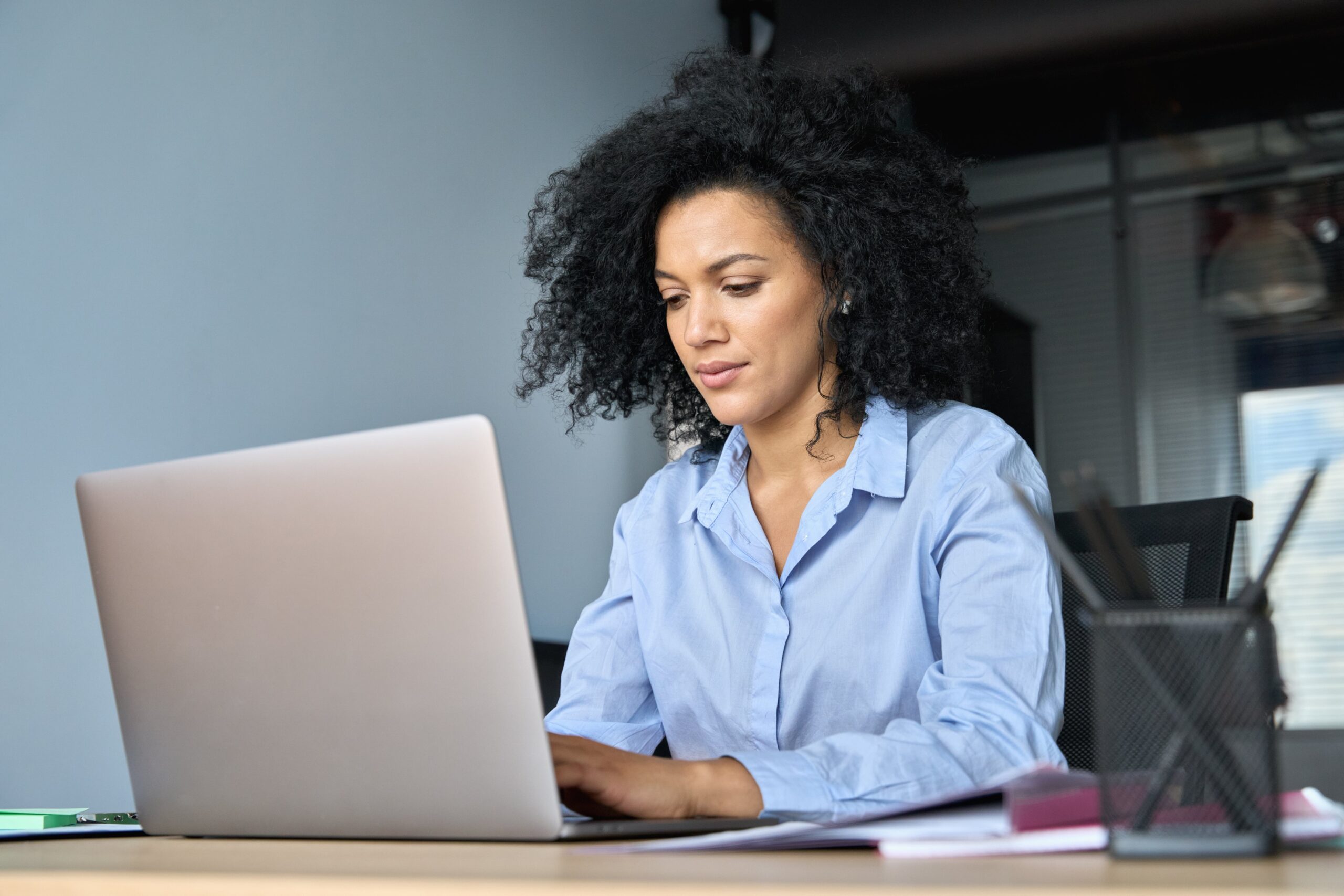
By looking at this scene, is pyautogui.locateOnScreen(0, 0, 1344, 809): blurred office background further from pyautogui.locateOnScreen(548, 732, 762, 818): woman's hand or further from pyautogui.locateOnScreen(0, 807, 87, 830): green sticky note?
pyautogui.locateOnScreen(0, 807, 87, 830): green sticky note

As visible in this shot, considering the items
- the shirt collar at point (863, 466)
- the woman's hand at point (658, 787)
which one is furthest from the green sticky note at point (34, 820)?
the shirt collar at point (863, 466)

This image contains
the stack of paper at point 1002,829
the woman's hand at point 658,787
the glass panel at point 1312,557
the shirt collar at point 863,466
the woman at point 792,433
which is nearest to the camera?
the stack of paper at point 1002,829

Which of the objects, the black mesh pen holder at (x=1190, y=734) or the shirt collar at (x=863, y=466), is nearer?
the black mesh pen holder at (x=1190, y=734)

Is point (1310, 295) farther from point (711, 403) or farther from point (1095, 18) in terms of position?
point (711, 403)

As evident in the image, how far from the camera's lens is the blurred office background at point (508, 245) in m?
1.65

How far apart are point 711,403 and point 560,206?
55cm

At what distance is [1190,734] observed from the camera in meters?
0.57

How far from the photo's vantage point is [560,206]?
194 cm

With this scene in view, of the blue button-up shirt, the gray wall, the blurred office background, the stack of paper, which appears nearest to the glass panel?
the blurred office background

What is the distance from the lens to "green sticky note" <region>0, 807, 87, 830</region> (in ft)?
3.19

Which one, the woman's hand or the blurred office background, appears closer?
the woman's hand

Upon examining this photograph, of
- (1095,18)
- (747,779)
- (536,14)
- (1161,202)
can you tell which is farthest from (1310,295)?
(747,779)

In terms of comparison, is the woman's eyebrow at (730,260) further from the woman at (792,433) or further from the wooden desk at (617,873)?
the wooden desk at (617,873)

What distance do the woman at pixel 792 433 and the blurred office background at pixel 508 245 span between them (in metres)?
0.44
